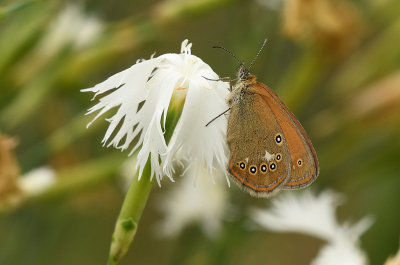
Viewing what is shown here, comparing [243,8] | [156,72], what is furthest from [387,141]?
[156,72]

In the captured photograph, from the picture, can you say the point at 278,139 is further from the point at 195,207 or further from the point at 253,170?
the point at 195,207

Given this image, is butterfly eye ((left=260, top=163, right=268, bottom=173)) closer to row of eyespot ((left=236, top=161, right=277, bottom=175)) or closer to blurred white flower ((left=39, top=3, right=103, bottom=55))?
row of eyespot ((left=236, top=161, right=277, bottom=175))

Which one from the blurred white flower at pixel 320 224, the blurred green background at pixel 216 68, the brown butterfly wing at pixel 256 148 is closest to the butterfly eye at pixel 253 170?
the brown butterfly wing at pixel 256 148

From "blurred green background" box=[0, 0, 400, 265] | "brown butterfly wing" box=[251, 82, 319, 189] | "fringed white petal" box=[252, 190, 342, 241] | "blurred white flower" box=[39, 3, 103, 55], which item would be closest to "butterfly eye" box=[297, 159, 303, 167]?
"brown butterfly wing" box=[251, 82, 319, 189]

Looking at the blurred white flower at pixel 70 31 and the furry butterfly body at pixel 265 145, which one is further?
the blurred white flower at pixel 70 31

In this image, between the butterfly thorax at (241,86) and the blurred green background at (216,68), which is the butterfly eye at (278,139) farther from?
the blurred green background at (216,68)

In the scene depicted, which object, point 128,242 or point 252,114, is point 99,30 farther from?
point 128,242
